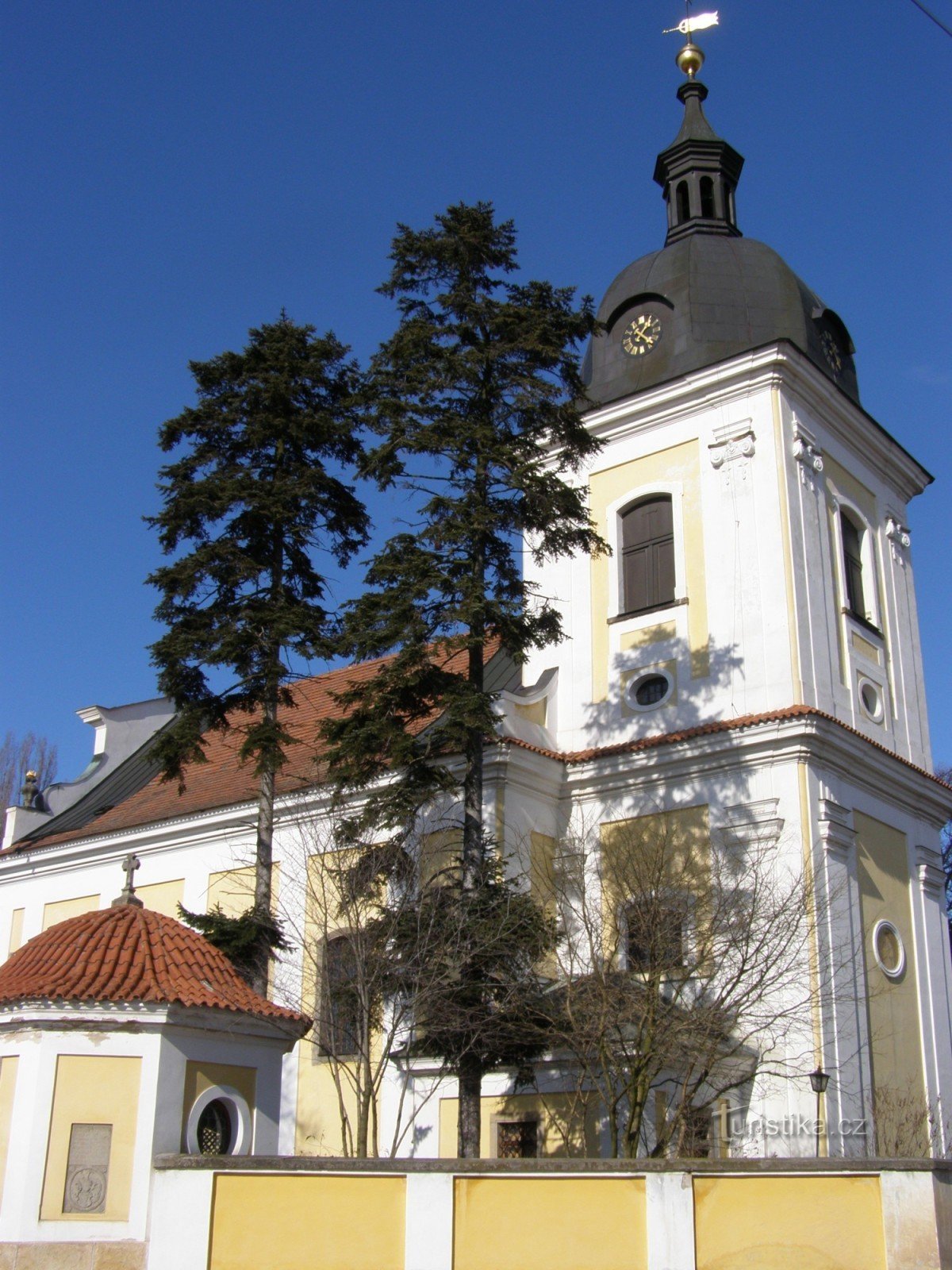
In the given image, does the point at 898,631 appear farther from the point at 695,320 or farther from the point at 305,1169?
the point at 305,1169

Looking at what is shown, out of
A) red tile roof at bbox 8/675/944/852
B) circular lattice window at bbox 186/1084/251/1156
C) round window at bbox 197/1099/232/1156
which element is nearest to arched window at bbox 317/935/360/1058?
circular lattice window at bbox 186/1084/251/1156

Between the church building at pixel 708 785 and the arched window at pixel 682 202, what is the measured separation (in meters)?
0.06

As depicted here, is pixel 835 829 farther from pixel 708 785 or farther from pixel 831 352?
pixel 831 352

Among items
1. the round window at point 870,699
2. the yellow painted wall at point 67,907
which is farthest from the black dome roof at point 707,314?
the yellow painted wall at point 67,907

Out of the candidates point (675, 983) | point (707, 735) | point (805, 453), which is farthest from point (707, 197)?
point (675, 983)

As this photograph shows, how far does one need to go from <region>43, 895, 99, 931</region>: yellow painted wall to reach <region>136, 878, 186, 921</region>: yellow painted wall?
1.33 meters

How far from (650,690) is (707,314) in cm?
648

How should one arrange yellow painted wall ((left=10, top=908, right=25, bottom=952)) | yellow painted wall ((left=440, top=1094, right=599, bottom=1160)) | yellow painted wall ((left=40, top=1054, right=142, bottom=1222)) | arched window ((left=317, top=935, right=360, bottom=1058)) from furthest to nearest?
yellow painted wall ((left=10, top=908, right=25, bottom=952)) < yellow painted wall ((left=440, top=1094, right=599, bottom=1160)) < arched window ((left=317, top=935, right=360, bottom=1058)) < yellow painted wall ((left=40, top=1054, right=142, bottom=1222))

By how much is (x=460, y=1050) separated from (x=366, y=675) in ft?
43.0

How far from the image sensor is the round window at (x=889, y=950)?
19.6 m

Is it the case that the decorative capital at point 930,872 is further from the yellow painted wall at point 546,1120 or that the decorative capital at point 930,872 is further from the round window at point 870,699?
the yellow painted wall at point 546,1120

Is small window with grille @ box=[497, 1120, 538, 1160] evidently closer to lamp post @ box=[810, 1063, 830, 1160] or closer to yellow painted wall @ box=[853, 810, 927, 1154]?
lamp post @ box=[810, 1063, 830, 1160]

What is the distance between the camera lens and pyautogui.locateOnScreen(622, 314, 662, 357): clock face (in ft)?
77.2

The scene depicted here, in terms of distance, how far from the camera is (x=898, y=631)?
2327 centimetres
